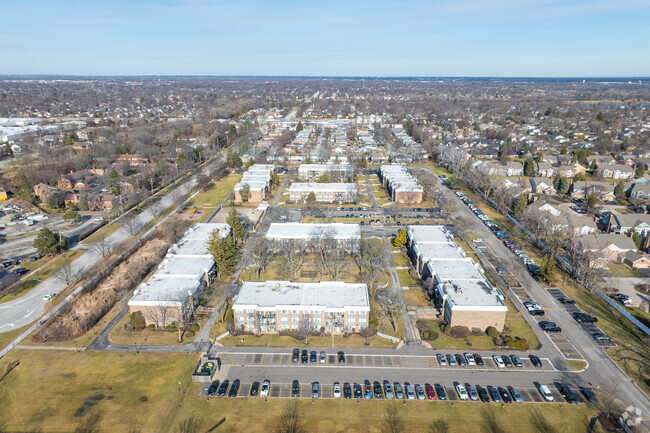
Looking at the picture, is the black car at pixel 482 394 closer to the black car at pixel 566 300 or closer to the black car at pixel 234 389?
the black car at pixel 566 300

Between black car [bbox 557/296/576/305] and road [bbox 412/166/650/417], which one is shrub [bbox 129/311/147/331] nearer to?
road [bbox 412/166/650/417]

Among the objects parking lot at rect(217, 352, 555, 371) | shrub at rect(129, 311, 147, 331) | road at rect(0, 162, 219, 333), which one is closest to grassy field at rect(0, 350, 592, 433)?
parking lot at rect(217, 352, 555, 371)

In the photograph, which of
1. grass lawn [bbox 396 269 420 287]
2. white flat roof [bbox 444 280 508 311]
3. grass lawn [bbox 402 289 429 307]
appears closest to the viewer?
white flat roof [bbox 444 280 508 311]

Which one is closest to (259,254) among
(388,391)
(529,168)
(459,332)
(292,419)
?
(292,419)

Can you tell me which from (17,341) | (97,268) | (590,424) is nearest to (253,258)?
(97,268)

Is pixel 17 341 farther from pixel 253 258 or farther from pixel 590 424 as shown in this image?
pixel 590 424
